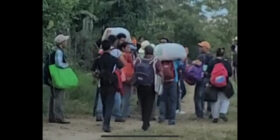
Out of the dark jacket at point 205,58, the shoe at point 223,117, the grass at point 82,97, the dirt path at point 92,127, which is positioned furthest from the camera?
the grass at point 82,97

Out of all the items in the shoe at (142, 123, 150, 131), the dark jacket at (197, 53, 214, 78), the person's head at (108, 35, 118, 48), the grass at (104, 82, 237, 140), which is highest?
the person's head at (108, 35, 118, 48)

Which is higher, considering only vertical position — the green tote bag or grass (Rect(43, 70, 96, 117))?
the green tote bag

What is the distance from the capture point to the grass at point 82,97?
9.82 m

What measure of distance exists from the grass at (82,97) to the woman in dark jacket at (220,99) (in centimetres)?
216

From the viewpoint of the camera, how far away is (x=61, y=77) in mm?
8289

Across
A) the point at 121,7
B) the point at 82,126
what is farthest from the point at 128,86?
the point at 121,7

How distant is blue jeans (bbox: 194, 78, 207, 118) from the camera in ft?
31.0

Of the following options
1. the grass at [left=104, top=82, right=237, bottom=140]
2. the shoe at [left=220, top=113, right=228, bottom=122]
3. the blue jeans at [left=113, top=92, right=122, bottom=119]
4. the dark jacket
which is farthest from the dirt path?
the dark jacket

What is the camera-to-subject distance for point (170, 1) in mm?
15844

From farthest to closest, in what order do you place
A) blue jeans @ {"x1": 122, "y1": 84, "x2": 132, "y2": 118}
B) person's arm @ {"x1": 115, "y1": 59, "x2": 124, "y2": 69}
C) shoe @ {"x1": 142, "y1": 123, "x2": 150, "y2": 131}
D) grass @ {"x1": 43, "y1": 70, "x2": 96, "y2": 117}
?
grass @ {"x1": 43, "y1": 70, "x2": 96, "y2": 117} < blue jeans @ {"x1": 122, "y1": 84, "x2": 132, "y2": 118} < shoe @ {"x1": 142, "y1": 123, "x2": 150, "y2": 131} < person's arm @ {"x1": 115, "y1": 59, "x2": 124, "y2": 69}

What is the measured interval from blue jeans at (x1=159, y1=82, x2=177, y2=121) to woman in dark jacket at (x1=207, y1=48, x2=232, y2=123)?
78 cm

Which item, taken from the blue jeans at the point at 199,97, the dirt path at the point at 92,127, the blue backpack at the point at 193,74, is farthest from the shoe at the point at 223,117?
the blue backpack at the point at 193,74

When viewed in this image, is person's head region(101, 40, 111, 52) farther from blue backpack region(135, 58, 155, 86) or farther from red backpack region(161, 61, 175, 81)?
red backpack region(161, 61, 175, 81)

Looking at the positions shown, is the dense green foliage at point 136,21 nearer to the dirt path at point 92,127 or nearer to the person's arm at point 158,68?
the dirt path at point 92,127
